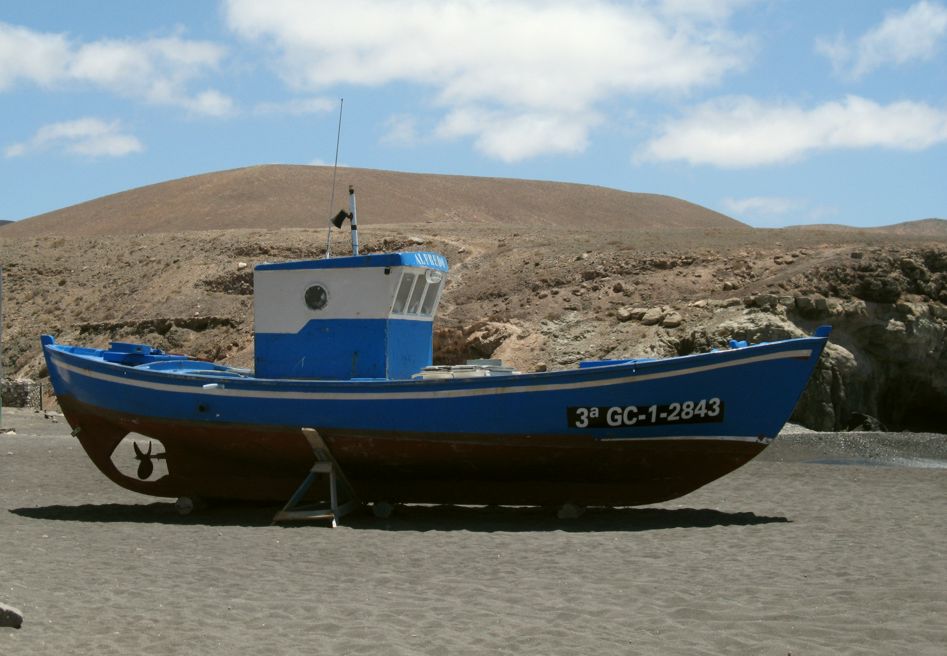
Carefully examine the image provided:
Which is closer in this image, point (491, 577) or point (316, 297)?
point (491, 577)

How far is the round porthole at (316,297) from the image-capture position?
14055 mm

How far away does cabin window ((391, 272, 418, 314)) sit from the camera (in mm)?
13930

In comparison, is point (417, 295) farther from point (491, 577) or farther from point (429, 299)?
point (491, 577)

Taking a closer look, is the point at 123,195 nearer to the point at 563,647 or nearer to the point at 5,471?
the point at 5,471

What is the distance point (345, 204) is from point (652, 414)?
2771 inches

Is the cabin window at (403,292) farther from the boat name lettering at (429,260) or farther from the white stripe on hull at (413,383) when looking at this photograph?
the white stripe on hull at (413,383)

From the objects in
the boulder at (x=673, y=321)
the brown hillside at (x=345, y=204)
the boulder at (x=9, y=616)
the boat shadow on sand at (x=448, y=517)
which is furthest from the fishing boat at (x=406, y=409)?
the brown hillside at (x=345, y=204)

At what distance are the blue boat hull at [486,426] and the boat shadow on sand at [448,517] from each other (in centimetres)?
24

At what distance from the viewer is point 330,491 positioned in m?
13.6

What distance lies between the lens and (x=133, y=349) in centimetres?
1570

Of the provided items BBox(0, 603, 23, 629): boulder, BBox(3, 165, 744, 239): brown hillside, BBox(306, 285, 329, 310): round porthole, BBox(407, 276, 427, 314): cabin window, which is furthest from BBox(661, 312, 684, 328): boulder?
BBox(3, 165, 744, 239): brown hillside

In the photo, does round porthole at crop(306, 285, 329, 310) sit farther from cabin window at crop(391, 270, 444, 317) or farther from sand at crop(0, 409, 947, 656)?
sand at crop(0, 409, 947, 656)

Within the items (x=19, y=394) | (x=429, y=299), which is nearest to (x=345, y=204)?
(x=19, y=394)

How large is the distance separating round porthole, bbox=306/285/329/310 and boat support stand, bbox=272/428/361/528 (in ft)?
5.11
